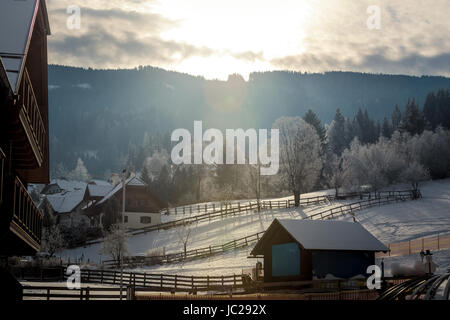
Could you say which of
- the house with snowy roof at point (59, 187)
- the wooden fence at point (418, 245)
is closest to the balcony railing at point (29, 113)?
the wooden fence at point (418, 245)

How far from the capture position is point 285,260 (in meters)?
36.7

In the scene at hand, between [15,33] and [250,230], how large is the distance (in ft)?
165

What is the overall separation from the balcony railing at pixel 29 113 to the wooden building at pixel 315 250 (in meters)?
19.4

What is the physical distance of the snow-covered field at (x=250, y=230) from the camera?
5200cm

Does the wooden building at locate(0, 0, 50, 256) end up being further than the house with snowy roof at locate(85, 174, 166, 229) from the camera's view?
No

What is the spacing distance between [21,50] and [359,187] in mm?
81267

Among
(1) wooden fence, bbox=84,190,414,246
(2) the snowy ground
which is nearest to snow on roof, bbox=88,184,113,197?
(1) wooden fence, bbox=84,190,414,246

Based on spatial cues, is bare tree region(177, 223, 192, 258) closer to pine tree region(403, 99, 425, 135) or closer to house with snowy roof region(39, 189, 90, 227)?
house with snowy roof region(39, 189, 90, 227)

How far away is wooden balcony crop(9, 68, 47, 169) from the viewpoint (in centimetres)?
1455

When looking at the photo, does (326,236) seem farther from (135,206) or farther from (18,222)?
(135,206)

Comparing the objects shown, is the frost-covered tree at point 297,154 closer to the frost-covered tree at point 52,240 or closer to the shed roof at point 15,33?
the frost-covered tree at point 52,240

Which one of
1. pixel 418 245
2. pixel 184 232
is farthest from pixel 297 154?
pixel 418 245
